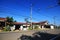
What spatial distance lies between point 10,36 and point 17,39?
1.41 m

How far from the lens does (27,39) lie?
12484 mm

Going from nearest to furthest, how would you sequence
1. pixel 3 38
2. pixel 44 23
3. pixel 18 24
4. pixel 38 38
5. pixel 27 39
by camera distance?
1. pixel 27 39
2. pixel 38 38
3. pixel 3 38
4. pixel 18 24
5. pixel 44 23

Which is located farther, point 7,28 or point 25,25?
point 25,25

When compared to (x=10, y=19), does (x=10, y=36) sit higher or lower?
lower

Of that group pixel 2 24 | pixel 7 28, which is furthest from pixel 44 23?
pixel 7 28

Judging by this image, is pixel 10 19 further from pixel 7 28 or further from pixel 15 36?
pixel 15 36

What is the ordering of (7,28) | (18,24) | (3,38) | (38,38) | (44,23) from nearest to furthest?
1. (38,38)
2. (3,38)
3. (7,28)
4. (18,24)
5. (44,23)

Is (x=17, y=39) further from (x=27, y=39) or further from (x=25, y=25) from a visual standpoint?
(x=25, y=25)

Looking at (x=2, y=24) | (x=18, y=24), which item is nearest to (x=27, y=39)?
(x=2, y=24)

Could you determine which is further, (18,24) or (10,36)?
(18,24)

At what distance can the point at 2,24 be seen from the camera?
138ft

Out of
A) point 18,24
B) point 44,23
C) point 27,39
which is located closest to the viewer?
point 27,39

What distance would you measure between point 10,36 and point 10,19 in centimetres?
3213

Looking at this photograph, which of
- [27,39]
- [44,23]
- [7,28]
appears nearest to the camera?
[27,39]
